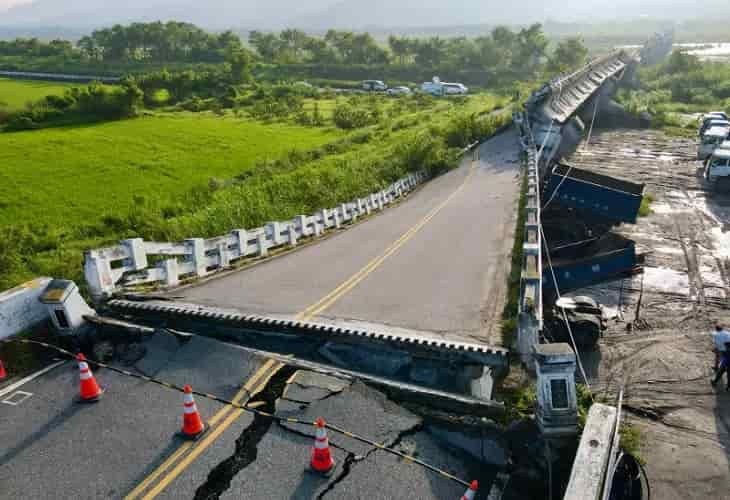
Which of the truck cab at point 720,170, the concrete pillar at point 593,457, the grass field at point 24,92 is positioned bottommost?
the truck cab at point 720,170

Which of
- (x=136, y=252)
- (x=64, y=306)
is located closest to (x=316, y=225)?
(x=136, y=252)

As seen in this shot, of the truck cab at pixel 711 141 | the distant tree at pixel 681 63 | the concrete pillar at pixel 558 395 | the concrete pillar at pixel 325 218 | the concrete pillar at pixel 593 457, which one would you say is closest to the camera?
the concrete pillar at pixel 593 457

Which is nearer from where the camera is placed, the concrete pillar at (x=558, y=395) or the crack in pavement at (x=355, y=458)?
the crack in pavement at (x=355, y=458)

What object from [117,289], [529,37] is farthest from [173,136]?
[529,37]

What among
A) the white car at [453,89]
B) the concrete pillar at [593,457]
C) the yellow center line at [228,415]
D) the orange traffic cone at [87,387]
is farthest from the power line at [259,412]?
the white car at [453,89]

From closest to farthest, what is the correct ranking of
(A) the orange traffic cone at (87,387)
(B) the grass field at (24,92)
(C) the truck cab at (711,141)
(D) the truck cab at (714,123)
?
1. (A) the orange traffic cone at (87,387)
2. (C) the truck cab at (711,141)
3. (D) the truck cab at (714,123)
4. (B) the grass field at (24,92)

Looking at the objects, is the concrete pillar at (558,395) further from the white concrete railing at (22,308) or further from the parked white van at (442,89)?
the parked white van at (442,89)

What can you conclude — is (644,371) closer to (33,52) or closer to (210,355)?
(210,355)
